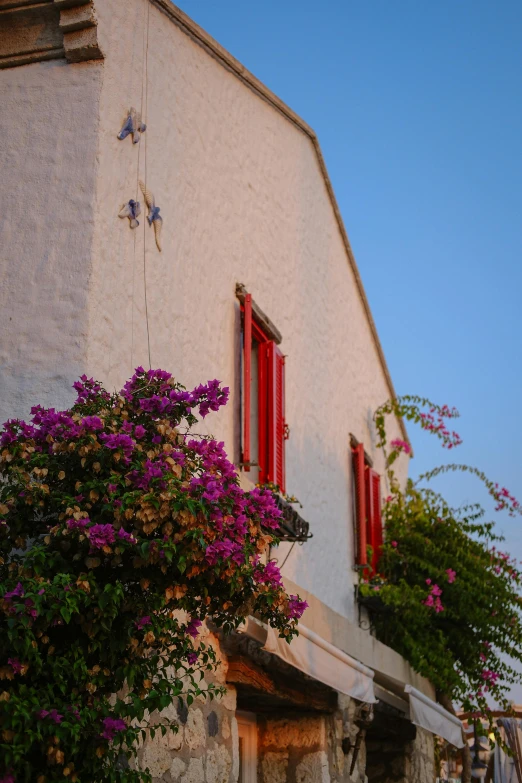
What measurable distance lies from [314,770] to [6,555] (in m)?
3.65

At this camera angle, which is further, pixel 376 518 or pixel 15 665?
pixel 376 518

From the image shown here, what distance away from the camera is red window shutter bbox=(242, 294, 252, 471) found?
647 cm

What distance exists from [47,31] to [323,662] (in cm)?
401

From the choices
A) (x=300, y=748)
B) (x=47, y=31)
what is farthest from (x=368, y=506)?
(x=47, y=31)

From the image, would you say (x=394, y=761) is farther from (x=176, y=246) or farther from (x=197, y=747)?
(x=176, y=246)

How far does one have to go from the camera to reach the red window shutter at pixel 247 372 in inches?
255

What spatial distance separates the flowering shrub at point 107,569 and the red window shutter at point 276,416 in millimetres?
2507

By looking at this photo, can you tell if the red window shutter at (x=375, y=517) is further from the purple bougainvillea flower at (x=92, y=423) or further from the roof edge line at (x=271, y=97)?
the purple bougainvillea flower at (x=92, y=423)

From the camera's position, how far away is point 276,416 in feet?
23.0

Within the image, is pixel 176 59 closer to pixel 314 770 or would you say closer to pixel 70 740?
pixel 70 740

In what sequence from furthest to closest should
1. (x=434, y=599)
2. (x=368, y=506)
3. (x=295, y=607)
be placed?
1. (x=368, y=506)
2. (x=434, y=599)
3. (x=295, y=607)

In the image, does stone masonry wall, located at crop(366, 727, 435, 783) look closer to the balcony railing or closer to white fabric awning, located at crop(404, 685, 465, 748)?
white fabric awning, located at crop(404, 685, 465, 748)

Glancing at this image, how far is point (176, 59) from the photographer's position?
636 centimetres

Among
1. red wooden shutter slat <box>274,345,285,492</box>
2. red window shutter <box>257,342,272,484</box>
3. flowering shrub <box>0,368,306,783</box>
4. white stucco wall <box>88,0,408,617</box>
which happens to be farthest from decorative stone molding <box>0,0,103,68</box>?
red wooden shutter slat <box>274,345,285,492</box>
